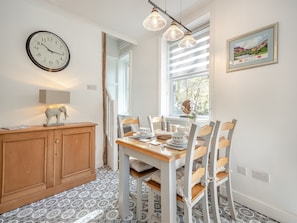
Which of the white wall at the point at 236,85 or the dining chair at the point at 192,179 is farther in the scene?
the white wall at the point at 236,85

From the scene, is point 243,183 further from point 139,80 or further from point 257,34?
point 139,80

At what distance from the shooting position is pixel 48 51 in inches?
91.4

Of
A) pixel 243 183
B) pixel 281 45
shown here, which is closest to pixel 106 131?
pixel 243 183

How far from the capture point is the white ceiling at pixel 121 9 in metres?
2.27

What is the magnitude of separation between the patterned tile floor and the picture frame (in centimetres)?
173

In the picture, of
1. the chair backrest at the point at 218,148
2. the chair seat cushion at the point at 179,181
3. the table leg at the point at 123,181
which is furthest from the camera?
the table leg at the point at 123,181

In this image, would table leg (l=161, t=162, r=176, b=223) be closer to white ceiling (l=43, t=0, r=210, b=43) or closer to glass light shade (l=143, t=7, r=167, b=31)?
glass light shade (l=143, t=7, r=167, b=31)

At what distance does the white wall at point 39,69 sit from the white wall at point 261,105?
2.14m

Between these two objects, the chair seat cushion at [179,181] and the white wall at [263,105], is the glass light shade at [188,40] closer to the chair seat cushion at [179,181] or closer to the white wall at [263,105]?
the white wall at [263,105]

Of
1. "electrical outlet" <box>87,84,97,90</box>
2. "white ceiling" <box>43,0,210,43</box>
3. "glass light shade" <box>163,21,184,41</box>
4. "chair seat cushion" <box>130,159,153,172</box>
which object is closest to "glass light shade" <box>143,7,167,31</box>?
"glass light shade" <box>163,21,184,41</box>

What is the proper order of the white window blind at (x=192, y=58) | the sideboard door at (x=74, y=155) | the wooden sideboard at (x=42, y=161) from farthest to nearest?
the white window blind at (x=192, y=58) → the sideboard door at (x=74, y=155) → the wooden sideboard at (x=42, y=161)

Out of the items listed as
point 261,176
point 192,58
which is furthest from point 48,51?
point 261,176

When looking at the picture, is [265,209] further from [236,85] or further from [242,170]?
[236,85]

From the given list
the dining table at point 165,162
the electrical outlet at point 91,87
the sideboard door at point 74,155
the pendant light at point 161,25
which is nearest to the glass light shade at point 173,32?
the pendant light at point 161,25
